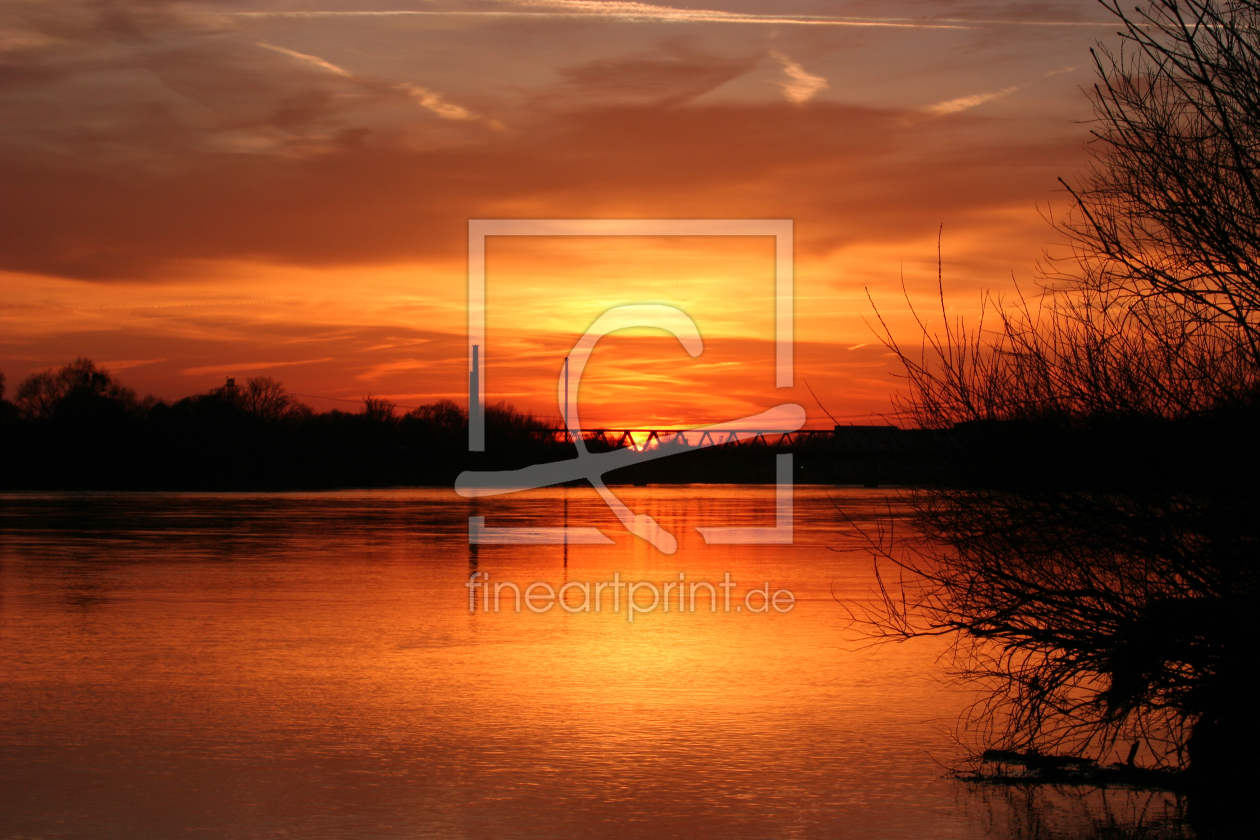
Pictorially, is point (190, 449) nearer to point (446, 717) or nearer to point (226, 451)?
point (226, 451)

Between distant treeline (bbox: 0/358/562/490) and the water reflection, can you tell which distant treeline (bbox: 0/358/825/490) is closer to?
distant treeline (bbox: 0/358/562/490)

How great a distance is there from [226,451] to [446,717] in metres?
104

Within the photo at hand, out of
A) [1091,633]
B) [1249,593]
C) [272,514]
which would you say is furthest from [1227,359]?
[272,514]

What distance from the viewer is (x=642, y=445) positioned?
173500 mm

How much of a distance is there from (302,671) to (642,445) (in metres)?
159

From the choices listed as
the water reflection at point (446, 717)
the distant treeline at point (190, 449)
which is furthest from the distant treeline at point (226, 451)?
the water reflection at point (446, 717)

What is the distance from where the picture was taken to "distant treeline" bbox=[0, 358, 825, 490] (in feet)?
339

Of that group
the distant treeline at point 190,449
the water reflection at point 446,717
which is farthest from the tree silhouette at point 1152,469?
the distant treeline at point 190,449

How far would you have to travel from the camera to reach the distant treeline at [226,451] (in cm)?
10319

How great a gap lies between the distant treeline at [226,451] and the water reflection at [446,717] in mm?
83005

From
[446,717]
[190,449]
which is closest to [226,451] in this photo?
[190,449]

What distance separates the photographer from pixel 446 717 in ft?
41.8

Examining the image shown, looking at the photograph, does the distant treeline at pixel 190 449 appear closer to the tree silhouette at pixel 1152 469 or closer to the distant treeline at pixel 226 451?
the distant treeline at pixel 226 451

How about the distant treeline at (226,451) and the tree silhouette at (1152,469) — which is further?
the distant treeline at (226,451)
